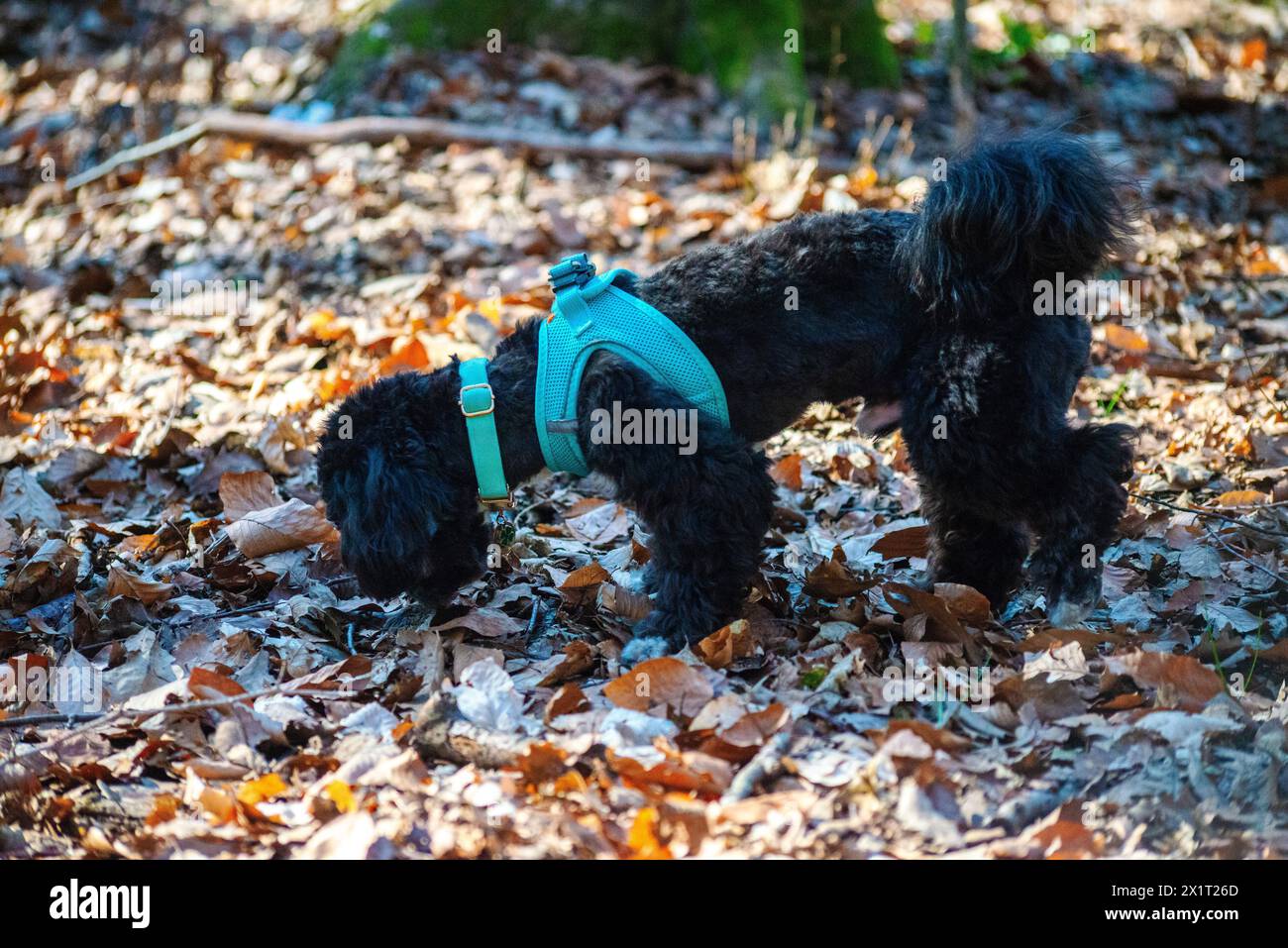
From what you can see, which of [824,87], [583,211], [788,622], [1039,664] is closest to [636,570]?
[788,622]

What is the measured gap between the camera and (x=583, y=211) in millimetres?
7492

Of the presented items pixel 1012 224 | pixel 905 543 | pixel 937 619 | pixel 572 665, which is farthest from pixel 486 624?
pixel 1012 224

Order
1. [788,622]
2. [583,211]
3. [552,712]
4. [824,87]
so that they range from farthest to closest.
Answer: [824,87] < [583,211] < [788,622] < [552,712]

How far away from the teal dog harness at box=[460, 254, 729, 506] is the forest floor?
66cm

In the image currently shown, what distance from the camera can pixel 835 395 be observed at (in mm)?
4098

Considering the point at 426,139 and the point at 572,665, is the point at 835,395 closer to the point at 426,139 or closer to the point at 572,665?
the point at 572,665

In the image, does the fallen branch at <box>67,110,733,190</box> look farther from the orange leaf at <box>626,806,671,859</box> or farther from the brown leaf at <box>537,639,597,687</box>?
the orange leaf at <box>626,806,671,859</box>

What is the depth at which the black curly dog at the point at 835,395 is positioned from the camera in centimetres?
371

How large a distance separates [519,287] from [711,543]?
10.4ft

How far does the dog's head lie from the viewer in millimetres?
3814

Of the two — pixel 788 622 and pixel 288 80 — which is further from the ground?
pixel 288 80

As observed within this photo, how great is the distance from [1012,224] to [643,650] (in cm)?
182

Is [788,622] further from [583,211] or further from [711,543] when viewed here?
[583,211]

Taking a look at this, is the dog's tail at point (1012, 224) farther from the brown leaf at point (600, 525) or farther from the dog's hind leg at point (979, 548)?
the brown leaf at point (600, 525)
